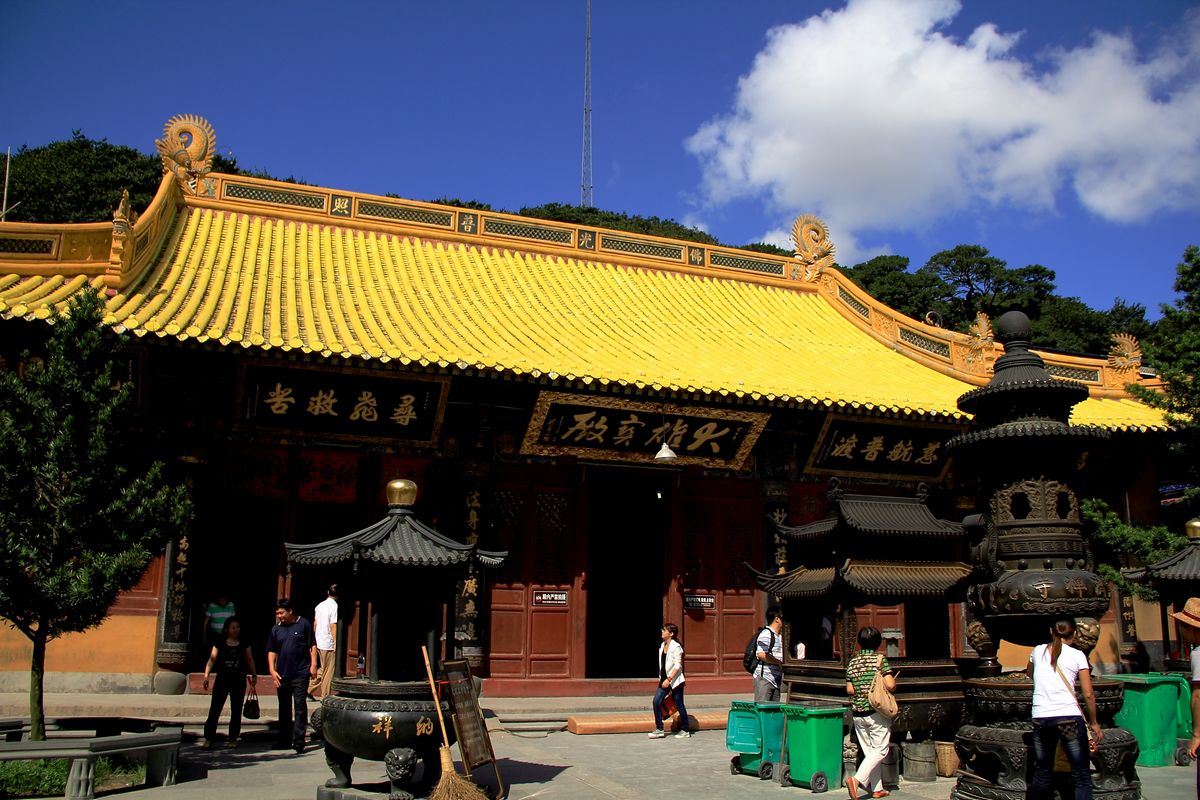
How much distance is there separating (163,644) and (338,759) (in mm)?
5203

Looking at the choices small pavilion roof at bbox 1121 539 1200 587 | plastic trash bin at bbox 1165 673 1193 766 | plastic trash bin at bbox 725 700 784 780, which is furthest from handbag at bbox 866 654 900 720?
small pavilion roof at bbox 1121 539 1200 587

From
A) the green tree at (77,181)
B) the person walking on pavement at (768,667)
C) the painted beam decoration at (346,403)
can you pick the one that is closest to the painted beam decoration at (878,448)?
the person walking on pavement at (768,667)

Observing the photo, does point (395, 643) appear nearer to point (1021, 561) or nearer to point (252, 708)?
point (252, 708)

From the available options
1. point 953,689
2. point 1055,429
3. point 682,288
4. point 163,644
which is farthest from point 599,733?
point 682,288

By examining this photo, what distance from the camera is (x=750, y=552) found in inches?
564

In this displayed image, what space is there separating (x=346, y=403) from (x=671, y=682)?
524cm

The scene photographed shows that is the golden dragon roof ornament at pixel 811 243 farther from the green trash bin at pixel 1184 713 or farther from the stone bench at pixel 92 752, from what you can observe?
the stone bench at pixel 92 752

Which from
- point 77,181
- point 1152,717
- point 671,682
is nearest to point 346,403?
point 671,682

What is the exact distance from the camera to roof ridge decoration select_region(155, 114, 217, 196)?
14.8 m

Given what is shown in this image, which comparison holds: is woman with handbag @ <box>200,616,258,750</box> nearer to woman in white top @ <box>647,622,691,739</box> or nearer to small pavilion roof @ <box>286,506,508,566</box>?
small pavilion roof @ <box>286,506,508,566</box>

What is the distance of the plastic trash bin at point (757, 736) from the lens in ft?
26.5

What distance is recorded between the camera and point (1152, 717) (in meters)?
8.93

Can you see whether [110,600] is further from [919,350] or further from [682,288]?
[919,350]

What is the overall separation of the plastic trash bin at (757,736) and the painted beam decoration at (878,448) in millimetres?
6516
